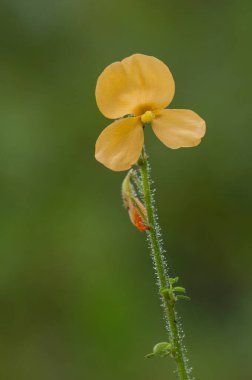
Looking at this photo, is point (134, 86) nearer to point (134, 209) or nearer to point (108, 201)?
point (134, 209)

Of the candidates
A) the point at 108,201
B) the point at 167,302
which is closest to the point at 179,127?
the point at 167,302

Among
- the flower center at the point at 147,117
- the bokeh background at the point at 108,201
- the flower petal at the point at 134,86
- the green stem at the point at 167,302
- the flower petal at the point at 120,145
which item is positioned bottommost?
Answer: the green stem at the point at 167,302

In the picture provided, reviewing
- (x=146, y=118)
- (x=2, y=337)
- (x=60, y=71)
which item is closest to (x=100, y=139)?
(x=146, y=118)

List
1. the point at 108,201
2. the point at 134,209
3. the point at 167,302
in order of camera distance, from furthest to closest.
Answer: the point at 108,201 < the point at 134,209 < the point at 167,302

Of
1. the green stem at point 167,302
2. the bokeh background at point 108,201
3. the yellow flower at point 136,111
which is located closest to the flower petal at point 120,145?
the yellow flower at point 136,111

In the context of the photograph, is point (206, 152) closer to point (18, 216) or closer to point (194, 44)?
point (194, 44)

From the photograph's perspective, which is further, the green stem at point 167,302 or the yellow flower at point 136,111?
the yellow flower at point 136,111

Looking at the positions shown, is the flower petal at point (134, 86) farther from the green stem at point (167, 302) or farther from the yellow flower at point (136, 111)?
the green stem at point (167, 302)
